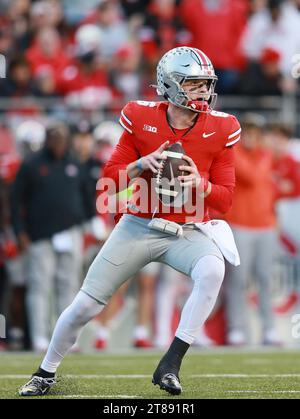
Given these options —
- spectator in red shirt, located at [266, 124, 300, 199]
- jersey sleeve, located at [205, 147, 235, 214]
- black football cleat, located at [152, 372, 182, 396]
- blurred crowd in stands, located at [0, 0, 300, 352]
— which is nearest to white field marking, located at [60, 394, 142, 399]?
black football cleat, located at [152, 372, 182, 396]

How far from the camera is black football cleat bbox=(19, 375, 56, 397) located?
18.5 feet

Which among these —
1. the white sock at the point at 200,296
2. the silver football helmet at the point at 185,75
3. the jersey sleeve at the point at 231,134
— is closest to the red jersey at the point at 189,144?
the jersey sleeve at the point at 231,134

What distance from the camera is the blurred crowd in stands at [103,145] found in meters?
9.91

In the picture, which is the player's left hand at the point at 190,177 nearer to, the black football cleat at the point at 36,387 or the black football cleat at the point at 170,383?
the black football cleat at the point at 170,383

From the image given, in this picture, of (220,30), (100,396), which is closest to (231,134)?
(100,396)

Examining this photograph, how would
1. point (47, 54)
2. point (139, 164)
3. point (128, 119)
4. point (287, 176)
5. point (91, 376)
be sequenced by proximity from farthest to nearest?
point (47, 54) → point (287, 176) → point (91, 376) → point (128, 119) → point (139, 164)

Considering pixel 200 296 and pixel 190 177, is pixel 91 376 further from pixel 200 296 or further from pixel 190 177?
pixel 190 177

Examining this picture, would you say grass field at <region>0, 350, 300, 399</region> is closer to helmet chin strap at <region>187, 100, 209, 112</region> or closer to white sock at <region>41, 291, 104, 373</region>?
white sock at <region>41, 291, 104, 373</region>

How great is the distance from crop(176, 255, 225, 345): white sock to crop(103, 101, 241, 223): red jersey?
1.06ft

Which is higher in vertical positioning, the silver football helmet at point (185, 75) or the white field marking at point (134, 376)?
the silver football helmet at point (185, 75)

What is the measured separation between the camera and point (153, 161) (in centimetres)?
553

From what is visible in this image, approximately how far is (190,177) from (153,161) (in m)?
0.19

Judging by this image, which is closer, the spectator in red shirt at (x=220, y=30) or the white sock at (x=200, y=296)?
the white sock at (x=200, y=296)

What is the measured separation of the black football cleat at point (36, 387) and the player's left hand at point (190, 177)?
47.4 inches
